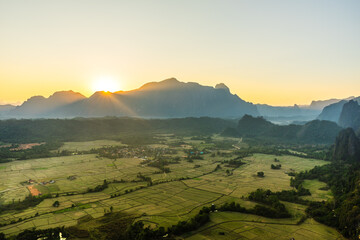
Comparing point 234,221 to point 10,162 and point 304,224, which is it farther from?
point 10,162

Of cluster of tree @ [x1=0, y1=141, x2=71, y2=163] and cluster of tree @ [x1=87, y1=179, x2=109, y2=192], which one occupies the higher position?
cluster of tree @ [x1=0, y1=141, x2=71, y2=163]

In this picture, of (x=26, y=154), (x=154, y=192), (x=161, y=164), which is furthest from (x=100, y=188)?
(x=26, y=154)

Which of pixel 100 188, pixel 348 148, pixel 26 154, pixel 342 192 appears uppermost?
pixel 348 148

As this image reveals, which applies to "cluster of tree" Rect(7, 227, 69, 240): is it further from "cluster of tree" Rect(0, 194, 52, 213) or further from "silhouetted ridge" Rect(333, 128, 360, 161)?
"silhouetted ridge" Rect(333, 128, 360, 161)

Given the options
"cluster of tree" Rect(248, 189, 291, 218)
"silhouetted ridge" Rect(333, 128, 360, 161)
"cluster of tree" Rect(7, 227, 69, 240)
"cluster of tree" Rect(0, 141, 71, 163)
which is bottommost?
"cluster of tree" Rect(7, 227, 69, 240)

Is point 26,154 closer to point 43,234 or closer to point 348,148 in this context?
point 43,234

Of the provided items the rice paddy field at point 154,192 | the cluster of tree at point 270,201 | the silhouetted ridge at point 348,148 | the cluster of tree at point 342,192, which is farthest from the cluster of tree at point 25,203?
the silhouetted ridge at point 348,148

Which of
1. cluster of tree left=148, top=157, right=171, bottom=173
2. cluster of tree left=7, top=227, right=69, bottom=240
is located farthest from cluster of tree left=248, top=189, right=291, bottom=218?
cluster of tree left=7, top=227, right=69, bottom=240

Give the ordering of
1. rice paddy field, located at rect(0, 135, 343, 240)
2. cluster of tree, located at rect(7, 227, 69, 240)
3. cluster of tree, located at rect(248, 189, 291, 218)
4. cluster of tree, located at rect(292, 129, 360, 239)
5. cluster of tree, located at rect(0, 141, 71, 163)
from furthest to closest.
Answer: cluster of tree, located at rect(0, 141, 71, 163), cluster of tree, located at rect(248, 189, 291, 218), rice paddy field, located at rect(0, 135, 343, 240), cluster of tree, located at rect(292, 129, 360, 239), cluster of tree, located at rect(7, 227, 69, 240)

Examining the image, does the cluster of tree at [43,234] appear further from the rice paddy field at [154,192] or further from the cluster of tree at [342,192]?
the cluster of tree at [342,192]
